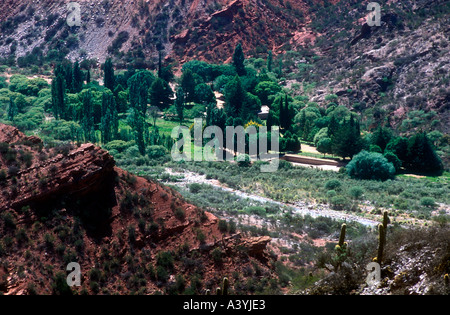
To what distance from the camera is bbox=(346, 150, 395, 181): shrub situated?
52.9 metres

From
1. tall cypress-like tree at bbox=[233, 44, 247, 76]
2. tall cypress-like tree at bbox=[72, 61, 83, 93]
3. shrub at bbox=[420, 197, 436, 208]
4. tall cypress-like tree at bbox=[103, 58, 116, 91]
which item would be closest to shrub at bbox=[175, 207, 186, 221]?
shrub at bbox=[420, 197, 436, 208]

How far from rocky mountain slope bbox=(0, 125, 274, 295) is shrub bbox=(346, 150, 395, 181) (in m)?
28.5

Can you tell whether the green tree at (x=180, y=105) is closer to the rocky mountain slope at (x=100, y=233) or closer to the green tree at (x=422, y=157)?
the green tree at (x=422, y=157)

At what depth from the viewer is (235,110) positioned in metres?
70.7

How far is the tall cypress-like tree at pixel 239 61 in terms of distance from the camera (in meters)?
83.2

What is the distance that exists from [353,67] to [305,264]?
5738 cm

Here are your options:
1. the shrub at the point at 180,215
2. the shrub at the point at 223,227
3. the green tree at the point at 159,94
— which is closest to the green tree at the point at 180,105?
the green tree at the point at 159,94

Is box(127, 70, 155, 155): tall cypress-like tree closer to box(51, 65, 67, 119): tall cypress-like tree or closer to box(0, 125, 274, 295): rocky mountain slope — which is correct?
box(51, 65, 67, 119): tall cypress-like tree

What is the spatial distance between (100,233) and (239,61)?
60.8 meters

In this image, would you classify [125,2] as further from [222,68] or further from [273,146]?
[273,146]

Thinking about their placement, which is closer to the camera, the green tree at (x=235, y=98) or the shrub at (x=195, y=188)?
the shrub at (x=195, y=188)

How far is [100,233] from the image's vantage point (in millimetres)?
25484

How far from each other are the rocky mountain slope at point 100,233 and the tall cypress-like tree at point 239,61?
2247 inches
